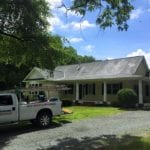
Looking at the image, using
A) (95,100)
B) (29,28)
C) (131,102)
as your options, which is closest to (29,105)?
(29,28)

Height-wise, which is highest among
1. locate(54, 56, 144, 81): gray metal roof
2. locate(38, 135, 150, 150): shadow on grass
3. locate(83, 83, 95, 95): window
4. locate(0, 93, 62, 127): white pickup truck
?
locate(54, 56, 144, 81): gray metal roof

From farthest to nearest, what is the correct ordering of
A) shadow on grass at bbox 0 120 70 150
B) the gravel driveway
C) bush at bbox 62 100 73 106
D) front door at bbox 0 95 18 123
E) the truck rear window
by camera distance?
bush at bbox 62 100 73 106, the truck rear window, front door at bbox 0 95 18 123, shadow on grass at bbox 0 120 70 150, the gravel driveway

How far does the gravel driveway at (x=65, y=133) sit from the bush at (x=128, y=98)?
41.3 ft

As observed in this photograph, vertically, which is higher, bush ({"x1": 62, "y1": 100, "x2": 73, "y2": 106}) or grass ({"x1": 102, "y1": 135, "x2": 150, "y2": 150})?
bush ({"x1": 62, "y1": 100, "x2": 73, "y2": 106})

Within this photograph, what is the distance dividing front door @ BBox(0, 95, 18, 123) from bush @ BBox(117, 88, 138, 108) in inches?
677

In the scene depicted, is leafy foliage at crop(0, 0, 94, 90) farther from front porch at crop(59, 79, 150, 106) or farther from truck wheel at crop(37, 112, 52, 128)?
front porch at crop(59, 79, 150, 106)

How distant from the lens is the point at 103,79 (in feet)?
131

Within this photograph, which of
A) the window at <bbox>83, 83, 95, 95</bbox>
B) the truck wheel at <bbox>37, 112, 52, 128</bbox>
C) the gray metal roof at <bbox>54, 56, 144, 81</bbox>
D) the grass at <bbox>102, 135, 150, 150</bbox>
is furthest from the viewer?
the window at <bbox>83, 83, 95, 95</bbox>

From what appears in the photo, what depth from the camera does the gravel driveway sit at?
15.1 metres

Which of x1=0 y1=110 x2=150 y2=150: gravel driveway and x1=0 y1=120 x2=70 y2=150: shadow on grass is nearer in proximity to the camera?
x1=0 y1=110 x2=150 y2=150: gravel driveway

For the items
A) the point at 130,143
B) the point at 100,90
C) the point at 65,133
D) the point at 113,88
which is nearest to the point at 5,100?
the point at 65,133

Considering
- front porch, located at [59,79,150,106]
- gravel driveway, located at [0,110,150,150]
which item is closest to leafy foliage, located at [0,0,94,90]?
gravel driveway, located at [0,110,150,150]

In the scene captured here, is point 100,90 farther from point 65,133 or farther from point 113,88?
point 65,133

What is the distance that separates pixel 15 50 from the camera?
2462 centimetres
